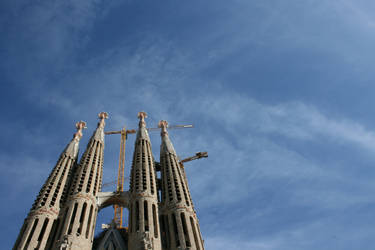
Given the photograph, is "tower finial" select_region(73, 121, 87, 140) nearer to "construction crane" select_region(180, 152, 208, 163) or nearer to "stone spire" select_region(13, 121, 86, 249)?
"stone spire" select_region(13, 121, 86, 249)

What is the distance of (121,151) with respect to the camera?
78.9 m

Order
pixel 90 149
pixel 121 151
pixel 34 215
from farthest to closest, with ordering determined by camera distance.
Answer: pixel 121 151, pixel 90 149, pixel 34 215

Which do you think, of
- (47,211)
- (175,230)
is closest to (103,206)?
(47,211)

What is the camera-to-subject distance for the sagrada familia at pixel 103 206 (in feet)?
120

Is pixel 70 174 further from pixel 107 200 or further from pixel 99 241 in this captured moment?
pixel 99 241

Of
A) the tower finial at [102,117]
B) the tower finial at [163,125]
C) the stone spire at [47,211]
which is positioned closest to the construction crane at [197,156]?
the tower finial at [163,125]

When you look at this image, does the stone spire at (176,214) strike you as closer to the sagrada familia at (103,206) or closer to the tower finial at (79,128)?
the sagrada familia at (103,206)

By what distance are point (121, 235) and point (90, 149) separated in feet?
53.2

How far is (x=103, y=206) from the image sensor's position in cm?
4588

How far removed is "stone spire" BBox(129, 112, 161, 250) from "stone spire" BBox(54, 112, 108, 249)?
4.75 m

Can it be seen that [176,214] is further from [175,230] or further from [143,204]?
[143,204]

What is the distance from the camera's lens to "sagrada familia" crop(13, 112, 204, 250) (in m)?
36.5

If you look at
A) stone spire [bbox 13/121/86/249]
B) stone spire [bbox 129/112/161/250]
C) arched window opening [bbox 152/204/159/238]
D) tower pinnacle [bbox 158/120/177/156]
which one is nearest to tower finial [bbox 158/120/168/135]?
tower pinnacle [bbox 158/120/177/156]

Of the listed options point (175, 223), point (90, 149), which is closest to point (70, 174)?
point (90, 149)
